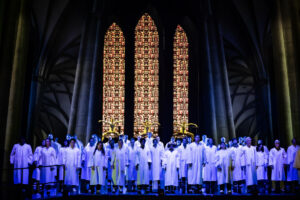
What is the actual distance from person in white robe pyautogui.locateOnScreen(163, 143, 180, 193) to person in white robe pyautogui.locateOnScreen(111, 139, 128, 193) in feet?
5.33

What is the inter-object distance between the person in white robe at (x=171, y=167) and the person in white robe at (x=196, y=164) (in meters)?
0.55

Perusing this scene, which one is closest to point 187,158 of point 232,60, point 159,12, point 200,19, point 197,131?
point 197,131

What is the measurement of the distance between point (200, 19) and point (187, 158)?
14.0 meters

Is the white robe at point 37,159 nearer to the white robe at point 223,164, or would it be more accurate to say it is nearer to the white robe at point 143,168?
the white robe at point 143,168

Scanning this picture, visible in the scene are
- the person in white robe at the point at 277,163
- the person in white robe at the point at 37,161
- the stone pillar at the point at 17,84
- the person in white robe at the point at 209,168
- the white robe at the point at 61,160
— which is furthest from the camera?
the stone pillar at the point at 17,84

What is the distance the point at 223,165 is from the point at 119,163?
13.3ft

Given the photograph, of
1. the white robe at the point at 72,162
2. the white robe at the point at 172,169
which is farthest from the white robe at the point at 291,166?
the white robe at the point at 72,162

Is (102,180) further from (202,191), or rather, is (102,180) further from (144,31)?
(144,31)

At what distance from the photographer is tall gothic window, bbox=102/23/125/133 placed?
26.3m

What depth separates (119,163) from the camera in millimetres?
15477

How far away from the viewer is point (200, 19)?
26891 mm

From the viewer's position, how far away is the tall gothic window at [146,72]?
86.4 feet

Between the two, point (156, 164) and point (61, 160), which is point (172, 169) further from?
point (61, 160)

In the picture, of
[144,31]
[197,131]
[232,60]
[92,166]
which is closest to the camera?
[92,166]
